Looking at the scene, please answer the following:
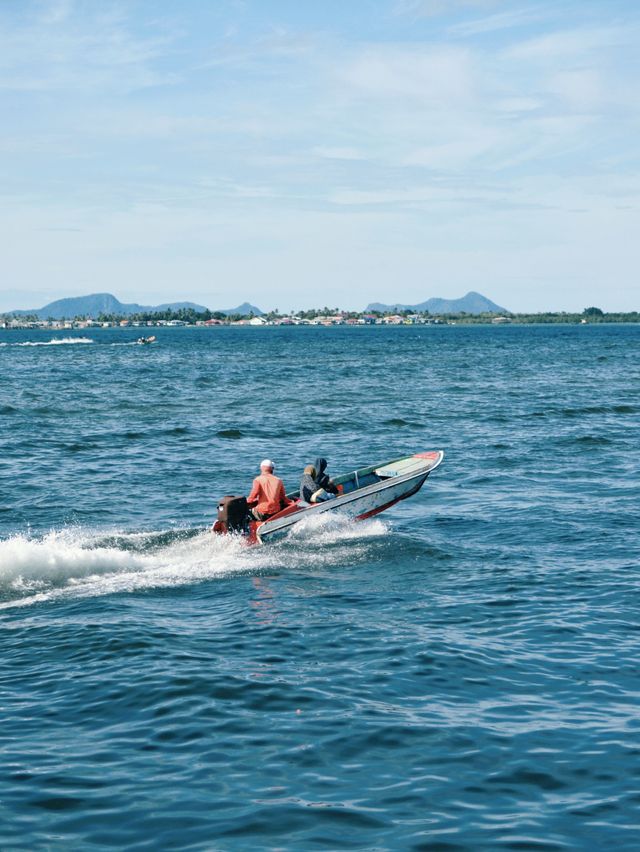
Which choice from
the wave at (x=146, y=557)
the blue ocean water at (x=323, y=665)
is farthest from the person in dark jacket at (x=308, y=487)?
the blue ocean water at (x=323, y=665)

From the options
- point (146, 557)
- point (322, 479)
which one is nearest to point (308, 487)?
point (322, 479)

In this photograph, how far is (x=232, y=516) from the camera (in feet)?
69.1

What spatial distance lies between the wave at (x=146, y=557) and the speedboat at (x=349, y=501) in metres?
→ 0.25

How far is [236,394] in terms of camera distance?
6100 centimetres

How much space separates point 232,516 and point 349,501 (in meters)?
3.30

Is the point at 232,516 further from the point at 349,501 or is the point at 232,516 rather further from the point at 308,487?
the point at 349,501

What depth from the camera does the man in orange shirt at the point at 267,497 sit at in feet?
72.1

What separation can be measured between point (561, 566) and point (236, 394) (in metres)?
43.2

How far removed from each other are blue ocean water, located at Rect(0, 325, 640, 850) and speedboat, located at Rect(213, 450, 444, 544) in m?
0.41

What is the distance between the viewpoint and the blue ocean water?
9844 millimetres

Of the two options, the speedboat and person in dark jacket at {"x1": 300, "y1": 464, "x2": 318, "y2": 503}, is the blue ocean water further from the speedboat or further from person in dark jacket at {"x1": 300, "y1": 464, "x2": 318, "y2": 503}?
person in dark jacket at {"x1": 300, "y1": 464, "x2": 318, "y2": 503}

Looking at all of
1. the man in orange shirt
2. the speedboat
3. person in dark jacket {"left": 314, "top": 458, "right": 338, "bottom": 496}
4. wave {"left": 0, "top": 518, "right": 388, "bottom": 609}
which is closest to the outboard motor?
the speedboat

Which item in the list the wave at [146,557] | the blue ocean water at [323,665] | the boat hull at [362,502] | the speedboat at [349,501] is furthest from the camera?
the boat hull at [362,502]

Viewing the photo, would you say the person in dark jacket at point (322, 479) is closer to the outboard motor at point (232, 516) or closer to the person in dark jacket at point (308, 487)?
the person in dark jacket at point (308, 487)
